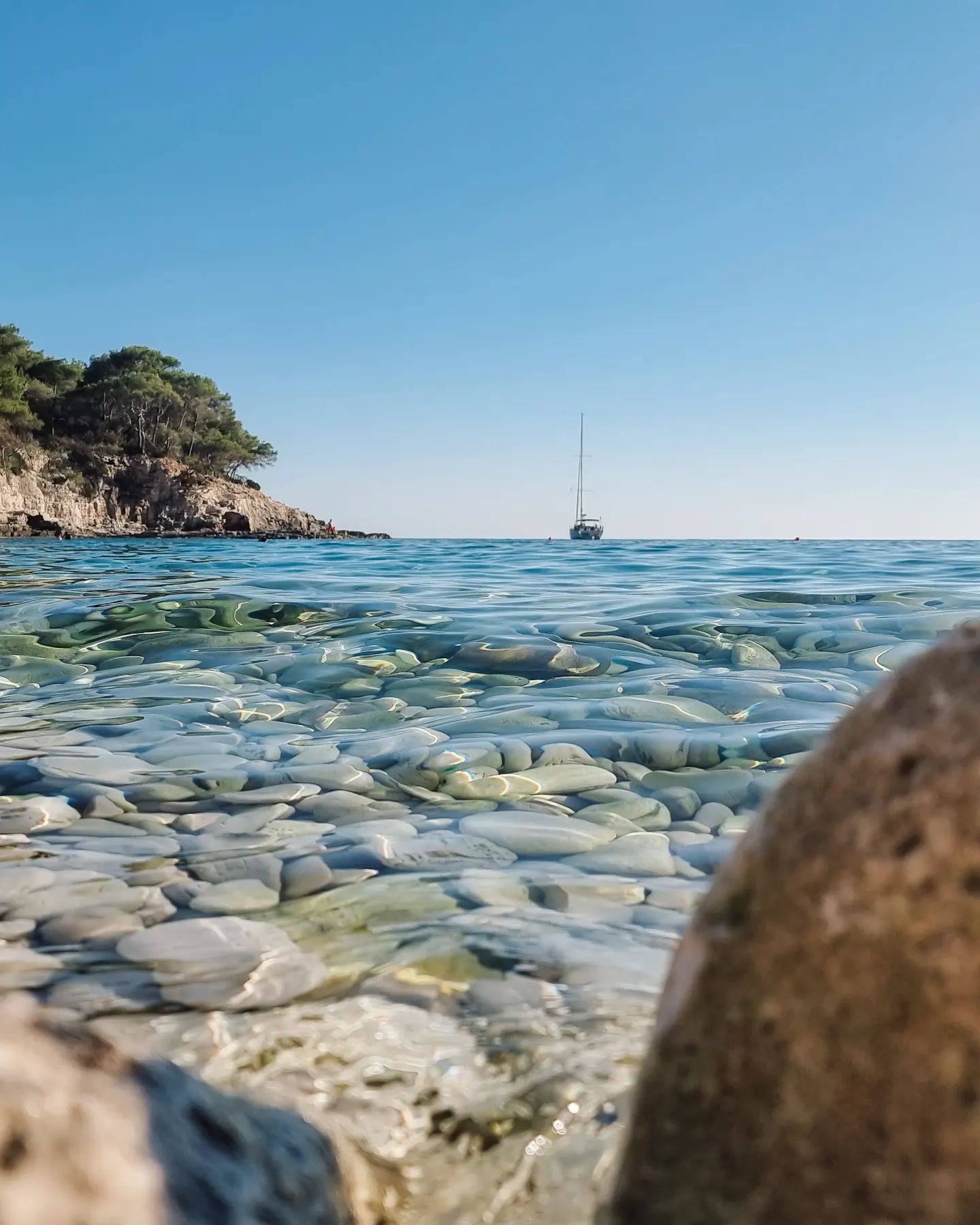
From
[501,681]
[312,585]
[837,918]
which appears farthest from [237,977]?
[312,585]

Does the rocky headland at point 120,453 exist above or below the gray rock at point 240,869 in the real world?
above

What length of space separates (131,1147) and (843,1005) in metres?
0.64

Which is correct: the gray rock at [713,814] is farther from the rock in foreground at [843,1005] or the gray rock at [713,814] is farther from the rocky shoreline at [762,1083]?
the rock in foreground at [843,1005]

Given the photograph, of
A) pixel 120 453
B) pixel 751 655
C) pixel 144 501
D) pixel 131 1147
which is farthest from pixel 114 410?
pixel 131 1147

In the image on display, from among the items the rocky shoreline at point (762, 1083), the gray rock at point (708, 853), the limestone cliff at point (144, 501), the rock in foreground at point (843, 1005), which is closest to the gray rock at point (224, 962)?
the rocky shoreline at point (762, 1083)

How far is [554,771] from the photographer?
3.11 meters

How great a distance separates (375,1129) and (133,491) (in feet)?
205

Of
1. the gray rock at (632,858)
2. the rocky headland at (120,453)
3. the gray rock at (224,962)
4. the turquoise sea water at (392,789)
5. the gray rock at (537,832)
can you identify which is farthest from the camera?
the rocky headland at (120,453)

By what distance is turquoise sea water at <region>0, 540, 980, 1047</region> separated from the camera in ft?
5.71

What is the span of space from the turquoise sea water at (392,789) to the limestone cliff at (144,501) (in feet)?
160

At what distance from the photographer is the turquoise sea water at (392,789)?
1.74m

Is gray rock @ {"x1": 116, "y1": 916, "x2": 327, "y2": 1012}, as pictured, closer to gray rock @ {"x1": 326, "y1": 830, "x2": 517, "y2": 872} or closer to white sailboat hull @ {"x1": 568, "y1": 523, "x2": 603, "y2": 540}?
gray rock @ {"x1": 326, "y1": 830, "x2": 517, "y2": 872}

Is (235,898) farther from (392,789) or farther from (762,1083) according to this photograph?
(762,1083)

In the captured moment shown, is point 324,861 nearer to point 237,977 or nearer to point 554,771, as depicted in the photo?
point 237,977
